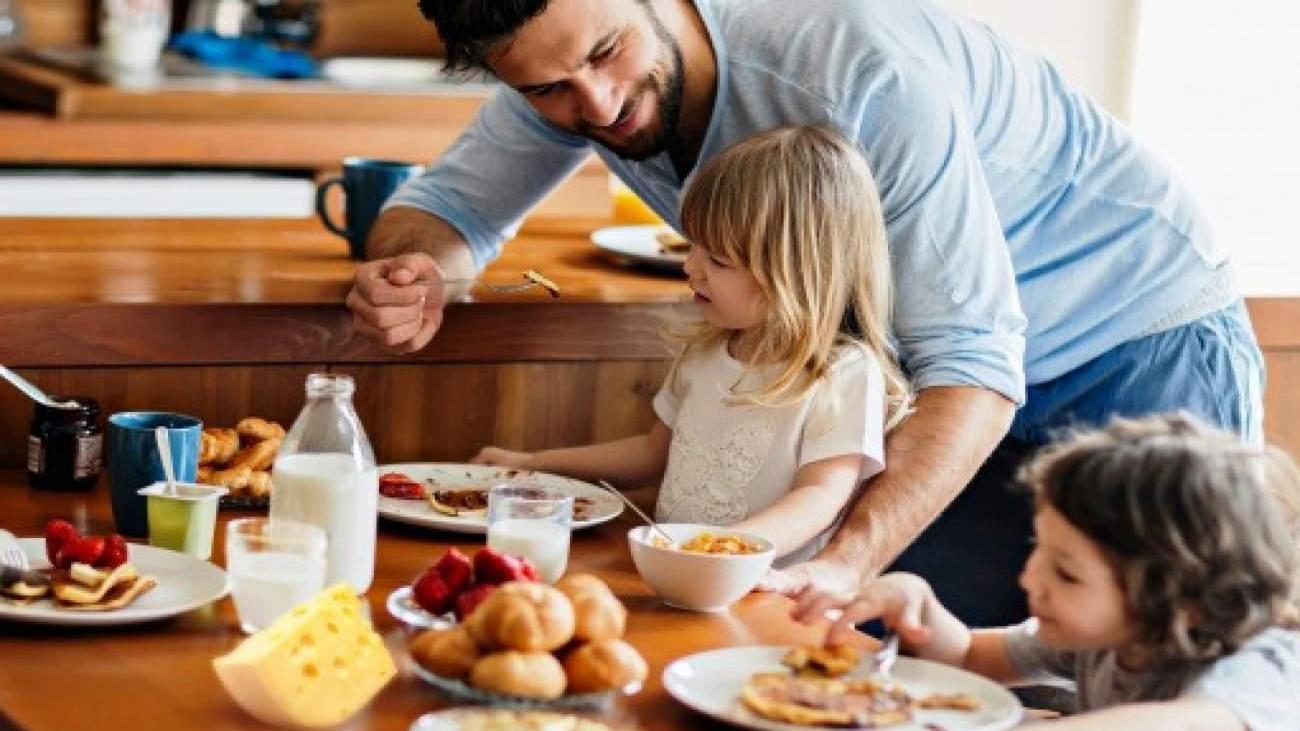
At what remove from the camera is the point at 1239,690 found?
70.3 inches

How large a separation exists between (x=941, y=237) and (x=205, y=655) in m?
0.91

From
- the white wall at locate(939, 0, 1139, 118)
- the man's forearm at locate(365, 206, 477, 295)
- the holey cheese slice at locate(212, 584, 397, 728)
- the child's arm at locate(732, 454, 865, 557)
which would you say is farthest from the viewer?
the white wall at locate(939, 0, 1139, 118)

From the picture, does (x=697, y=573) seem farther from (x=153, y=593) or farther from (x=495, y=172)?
(x=495, y=172)

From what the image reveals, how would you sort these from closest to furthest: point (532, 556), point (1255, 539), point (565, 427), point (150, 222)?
point (1255, 539)
point (532, 556)
point (565, 427)
point (150, 222)

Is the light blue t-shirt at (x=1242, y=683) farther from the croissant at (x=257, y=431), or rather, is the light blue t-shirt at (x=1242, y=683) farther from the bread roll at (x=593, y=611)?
the croissant at (x=257, y=431)

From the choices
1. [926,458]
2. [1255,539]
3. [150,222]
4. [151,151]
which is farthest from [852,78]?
[151,151]

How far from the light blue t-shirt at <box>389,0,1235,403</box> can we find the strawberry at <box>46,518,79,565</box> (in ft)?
2.79

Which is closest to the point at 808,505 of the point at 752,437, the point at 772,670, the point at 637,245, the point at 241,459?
the point at 752,437

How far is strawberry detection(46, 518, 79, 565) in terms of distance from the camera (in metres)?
2.06

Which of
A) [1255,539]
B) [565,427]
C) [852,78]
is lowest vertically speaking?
[565,427]

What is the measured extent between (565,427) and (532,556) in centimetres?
78

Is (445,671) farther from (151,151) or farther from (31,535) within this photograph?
(151,151)

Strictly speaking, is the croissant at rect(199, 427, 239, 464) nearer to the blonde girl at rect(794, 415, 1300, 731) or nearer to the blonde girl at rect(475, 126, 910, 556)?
the blonde girl at rect(475, 126, 910, 556)

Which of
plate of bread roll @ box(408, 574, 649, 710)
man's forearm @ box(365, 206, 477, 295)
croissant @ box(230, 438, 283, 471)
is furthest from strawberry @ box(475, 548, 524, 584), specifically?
man's forearm @ box(365, 206, 477, 295)
